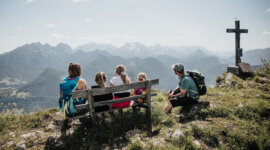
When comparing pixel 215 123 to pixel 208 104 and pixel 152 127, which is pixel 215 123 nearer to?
pixel 208 104

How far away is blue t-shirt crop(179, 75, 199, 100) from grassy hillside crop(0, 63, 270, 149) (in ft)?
1.95

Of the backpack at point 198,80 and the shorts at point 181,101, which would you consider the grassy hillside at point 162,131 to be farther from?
the backpack at point 198,80

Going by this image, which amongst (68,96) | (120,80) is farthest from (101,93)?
(120,80)

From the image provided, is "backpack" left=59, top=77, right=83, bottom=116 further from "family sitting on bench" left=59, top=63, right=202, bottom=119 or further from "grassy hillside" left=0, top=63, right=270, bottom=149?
"grassy hillside" left=0, top=63, right=270, bottom=149

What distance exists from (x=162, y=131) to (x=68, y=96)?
3600mm

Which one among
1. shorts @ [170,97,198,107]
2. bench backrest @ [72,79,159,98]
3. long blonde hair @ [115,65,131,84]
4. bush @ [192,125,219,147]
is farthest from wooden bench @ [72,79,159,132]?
bush @ [192,125,219,147]

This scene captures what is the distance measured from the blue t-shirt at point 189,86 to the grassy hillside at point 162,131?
0.59m

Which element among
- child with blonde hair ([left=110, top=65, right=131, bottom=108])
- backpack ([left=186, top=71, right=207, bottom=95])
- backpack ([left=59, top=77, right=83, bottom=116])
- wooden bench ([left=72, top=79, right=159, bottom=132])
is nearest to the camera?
wooden bench ([left=72, top=79, right=159, bottom=132])

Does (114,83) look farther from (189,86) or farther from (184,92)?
(189,86)

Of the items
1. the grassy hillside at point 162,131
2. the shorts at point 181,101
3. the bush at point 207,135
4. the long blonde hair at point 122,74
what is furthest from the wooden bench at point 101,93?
the bush at point 207,135

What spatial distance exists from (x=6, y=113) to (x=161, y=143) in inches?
288

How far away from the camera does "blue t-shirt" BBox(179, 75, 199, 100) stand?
6.31 m

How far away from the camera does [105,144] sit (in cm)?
461

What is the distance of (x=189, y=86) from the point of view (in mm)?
6418
